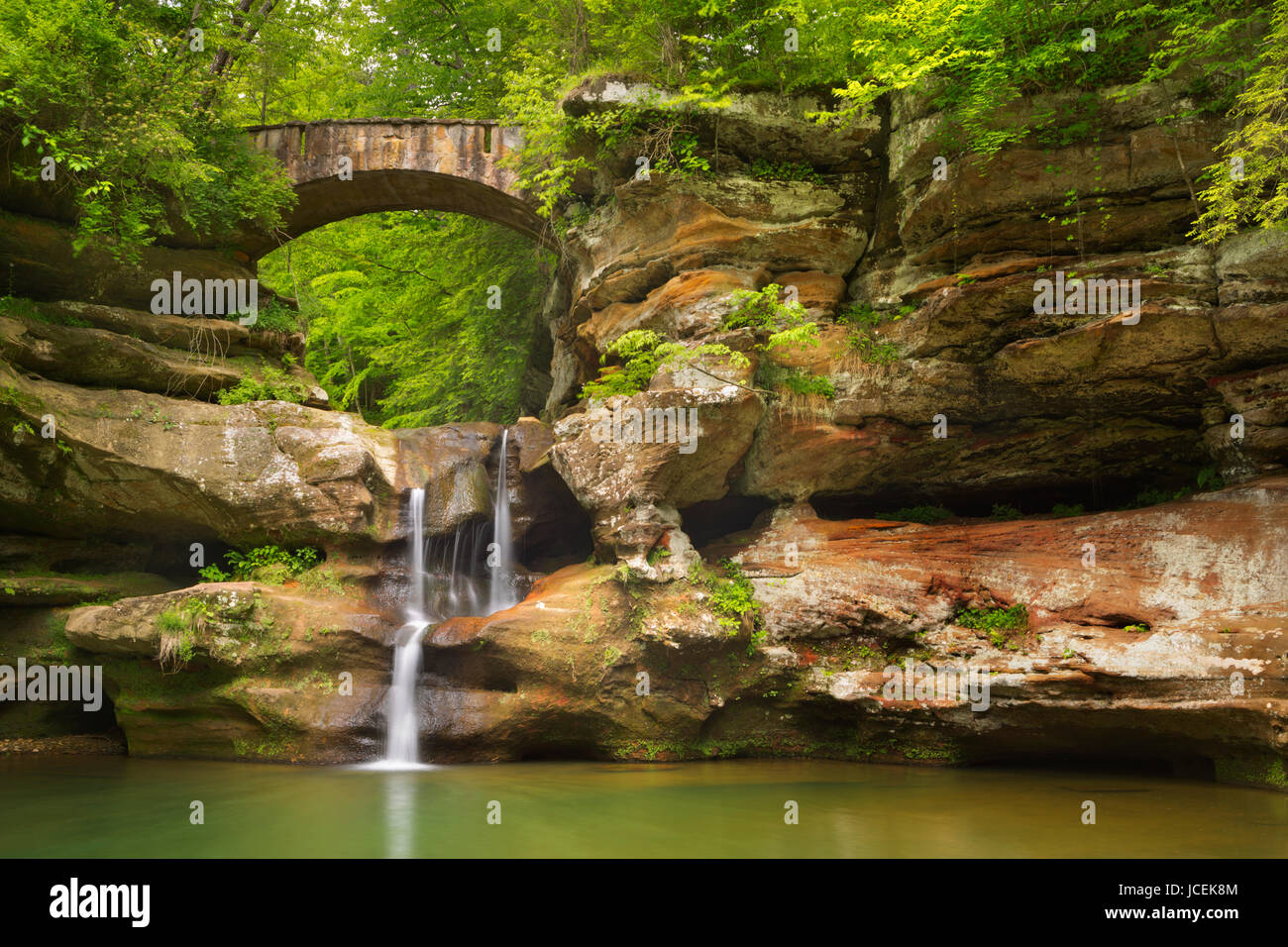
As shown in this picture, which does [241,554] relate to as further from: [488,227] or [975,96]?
[975,96]

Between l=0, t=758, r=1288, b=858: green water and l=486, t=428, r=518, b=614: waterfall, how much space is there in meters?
3.52

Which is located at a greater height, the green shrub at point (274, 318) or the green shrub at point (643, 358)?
the green shrub at point (274, 318)

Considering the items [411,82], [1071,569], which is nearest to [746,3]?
[1071,569]

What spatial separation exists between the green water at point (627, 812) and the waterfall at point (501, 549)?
3.52 meters

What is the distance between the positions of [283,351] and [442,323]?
5260 millimetres

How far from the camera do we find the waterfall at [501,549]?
1279 cm

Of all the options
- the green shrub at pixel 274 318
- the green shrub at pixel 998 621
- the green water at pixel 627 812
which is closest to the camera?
the green water at pixel 627 812

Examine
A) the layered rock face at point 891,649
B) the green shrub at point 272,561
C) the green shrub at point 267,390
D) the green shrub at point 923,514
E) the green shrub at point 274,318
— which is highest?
the green shrub at point 274,318

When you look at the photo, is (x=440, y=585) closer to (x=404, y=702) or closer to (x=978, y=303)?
(x=404, y=702)

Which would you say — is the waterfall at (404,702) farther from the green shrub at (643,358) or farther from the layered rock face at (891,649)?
the green shrub at (643,358)

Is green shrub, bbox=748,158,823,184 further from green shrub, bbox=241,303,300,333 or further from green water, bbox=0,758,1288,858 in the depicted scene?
green water, bbox=0,758,1288,858

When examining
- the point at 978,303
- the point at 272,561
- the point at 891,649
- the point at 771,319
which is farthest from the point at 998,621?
the point at 272,561

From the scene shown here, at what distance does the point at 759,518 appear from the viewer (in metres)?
12.2

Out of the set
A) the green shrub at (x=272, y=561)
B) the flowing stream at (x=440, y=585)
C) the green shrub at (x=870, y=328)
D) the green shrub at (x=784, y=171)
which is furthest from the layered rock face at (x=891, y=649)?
the green shrub at (x=784, y=171)
